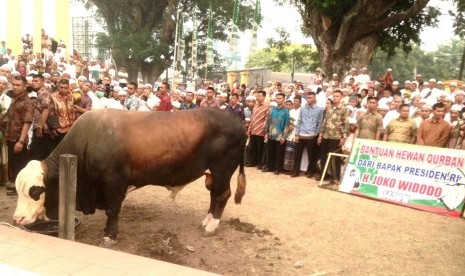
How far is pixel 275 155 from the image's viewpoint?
9.92m

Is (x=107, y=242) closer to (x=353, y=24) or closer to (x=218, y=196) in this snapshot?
(x=218, y=196)

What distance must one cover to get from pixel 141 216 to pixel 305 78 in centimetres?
4491

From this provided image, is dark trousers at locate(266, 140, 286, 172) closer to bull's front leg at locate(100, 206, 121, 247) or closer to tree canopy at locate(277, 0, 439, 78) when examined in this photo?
bull's front leg at locate(100, 206, 121, 247)

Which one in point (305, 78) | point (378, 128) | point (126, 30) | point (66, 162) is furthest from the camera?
point (305, 78)

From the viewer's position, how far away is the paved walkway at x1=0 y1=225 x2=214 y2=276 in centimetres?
325

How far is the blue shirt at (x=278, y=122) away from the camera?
9.55m

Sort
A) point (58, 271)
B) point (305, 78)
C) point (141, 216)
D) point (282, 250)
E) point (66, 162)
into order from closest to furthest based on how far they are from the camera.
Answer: point (58, 271)
point (66, 162)
point (282, 250)
point (141, 216)
point (305, 78)

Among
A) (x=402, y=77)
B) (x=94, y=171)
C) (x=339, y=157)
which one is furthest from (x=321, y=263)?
(x=402, y=77)

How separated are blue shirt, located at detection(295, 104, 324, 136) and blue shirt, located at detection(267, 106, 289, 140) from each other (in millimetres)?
423

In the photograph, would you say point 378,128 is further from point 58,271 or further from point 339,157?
point 58,271

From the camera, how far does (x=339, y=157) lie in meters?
8.82

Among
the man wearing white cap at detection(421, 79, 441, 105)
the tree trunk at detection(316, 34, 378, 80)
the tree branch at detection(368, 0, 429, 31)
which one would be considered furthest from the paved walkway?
the tree branch at detection(368, 0, 429, 31)


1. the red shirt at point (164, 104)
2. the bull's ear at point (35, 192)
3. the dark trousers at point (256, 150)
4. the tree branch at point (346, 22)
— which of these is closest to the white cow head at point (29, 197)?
the bull's ear at point (35, 192)

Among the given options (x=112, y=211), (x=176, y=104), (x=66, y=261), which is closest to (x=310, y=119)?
(x=176, y=104)
